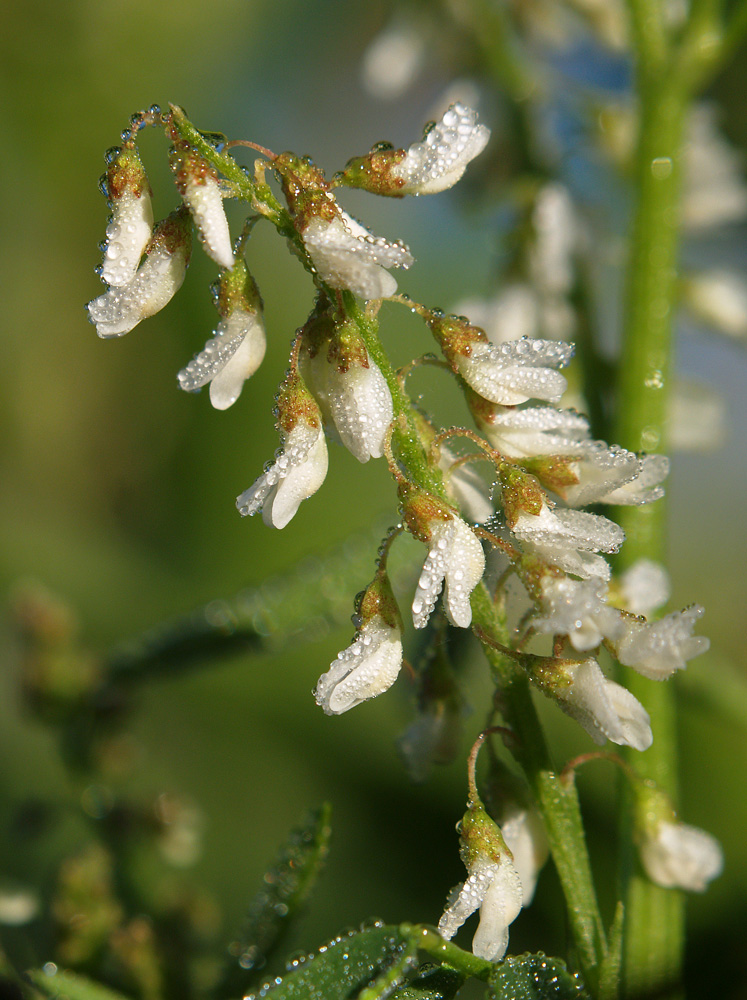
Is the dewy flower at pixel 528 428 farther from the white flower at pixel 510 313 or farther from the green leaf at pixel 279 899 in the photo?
the white flower at pixel 510 313

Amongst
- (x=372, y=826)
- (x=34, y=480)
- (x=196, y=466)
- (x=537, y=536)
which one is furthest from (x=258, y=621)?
(x=34, y=480)

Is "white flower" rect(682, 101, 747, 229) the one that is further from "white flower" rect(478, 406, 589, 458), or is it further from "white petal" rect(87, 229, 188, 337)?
"white petal" rect(87, 229, 188, 337)

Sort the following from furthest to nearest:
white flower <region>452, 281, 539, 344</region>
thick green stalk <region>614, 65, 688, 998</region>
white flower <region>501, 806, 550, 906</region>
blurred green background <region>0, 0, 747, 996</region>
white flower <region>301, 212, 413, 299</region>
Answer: blurred green background <region>0, 0, 747, 996</region> < white flower <region>452, 281, 539, 344</region> < thick green stalk <region>614, 65, 688, 998</region> < white flower <region>501, 806, 550, 906</region> < white flower <region>301, 212, 413, 299</region>

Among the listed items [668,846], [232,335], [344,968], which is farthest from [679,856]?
[232,335]

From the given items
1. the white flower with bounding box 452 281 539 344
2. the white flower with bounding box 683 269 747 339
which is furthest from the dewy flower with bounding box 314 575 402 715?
the white flower with bounding box 683 269 747 339

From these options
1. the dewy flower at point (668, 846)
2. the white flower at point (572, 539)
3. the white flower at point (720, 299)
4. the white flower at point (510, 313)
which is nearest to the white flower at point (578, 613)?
the white flower at point (572, 539)

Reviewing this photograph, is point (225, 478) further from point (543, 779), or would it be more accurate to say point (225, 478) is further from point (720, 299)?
point (543, 779)

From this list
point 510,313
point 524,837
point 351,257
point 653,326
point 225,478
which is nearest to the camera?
point 351,257

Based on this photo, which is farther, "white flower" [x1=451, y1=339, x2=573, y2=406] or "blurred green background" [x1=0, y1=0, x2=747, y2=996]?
"blurred green background" [x1=0, y1=0, x2=747, y2=996]
